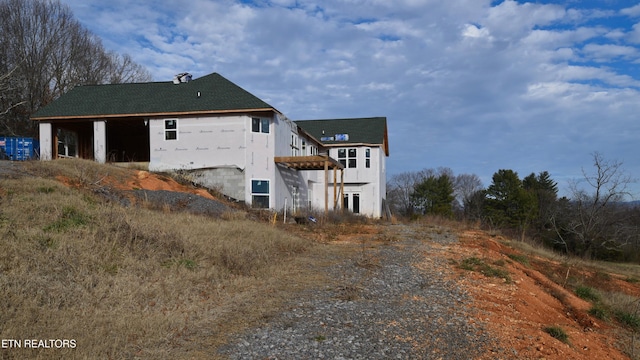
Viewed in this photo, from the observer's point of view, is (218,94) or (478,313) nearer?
(478,313)

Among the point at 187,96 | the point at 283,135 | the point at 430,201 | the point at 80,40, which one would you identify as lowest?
the point at 430,201

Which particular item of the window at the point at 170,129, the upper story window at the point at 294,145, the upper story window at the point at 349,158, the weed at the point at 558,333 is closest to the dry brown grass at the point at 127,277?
the weed at the point at 558,333

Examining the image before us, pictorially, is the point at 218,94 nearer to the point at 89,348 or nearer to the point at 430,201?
the point at 89,348

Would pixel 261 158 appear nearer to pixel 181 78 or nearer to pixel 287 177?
pixel 287 177

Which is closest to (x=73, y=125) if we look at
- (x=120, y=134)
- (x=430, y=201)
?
(x=120, y=134)

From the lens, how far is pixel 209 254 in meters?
9.05

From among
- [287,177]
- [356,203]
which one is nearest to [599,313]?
[287,177]

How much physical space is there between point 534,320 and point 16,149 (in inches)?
1066

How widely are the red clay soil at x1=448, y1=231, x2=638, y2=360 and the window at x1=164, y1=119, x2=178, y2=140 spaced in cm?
1625

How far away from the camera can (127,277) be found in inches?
272

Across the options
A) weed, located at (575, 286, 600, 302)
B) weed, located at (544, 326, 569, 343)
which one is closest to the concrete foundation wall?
weed, located at (575, 286, 600, 302)

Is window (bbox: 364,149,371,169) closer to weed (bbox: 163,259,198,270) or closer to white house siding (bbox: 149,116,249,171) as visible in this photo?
white house siding (bbox: 149,116,249,171)

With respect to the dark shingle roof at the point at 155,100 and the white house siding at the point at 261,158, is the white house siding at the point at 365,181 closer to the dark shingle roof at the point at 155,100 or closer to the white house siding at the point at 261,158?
the white house siding at the point at 261,158

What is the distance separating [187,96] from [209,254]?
15842 mm
